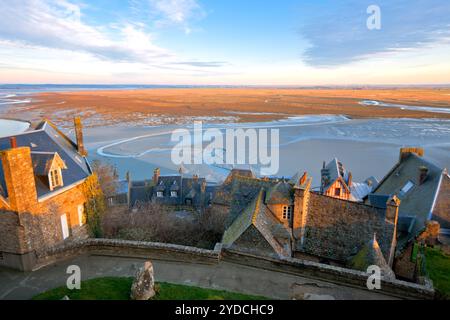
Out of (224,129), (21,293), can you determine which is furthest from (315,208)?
(224,129)

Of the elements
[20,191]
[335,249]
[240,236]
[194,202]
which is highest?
[20,191]

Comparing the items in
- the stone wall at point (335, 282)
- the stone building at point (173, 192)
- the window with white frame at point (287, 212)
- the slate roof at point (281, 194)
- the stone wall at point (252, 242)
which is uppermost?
the slate roof at point (281, 194)

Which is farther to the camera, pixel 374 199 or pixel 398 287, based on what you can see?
pixel 374 199

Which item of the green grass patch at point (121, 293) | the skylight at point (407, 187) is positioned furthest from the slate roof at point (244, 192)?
the skylight at point (407, 187)

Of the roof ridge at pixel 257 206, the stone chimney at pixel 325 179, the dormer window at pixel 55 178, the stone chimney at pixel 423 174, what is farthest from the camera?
the stone chimney at pixel 325 179

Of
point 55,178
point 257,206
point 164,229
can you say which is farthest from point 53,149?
point 257,206

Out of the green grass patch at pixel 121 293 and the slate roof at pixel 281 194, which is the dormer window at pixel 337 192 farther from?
the green grass patch at pixel 121 293
